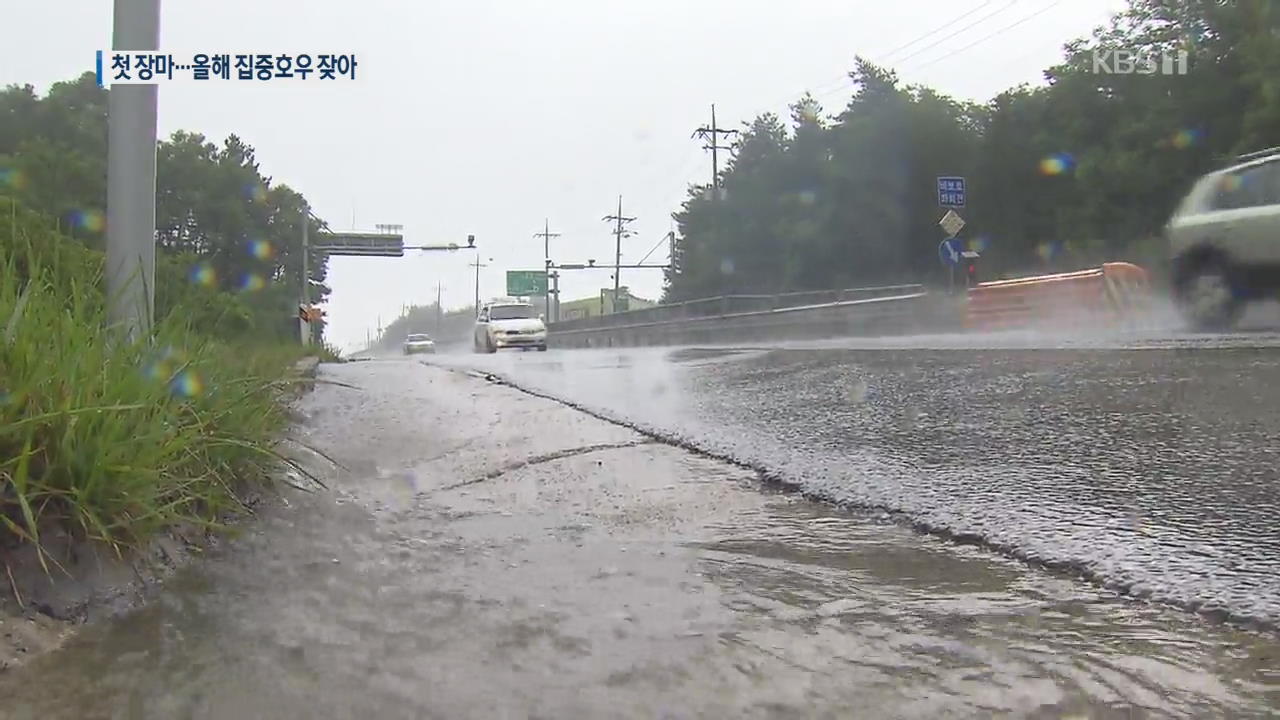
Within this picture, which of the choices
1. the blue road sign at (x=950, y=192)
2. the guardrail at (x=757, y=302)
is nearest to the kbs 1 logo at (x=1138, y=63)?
the guardrail at (x=757, y=302)

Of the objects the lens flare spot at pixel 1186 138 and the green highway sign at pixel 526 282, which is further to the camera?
the green highway sign at pixel 526 282

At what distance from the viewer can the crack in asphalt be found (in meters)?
3.64

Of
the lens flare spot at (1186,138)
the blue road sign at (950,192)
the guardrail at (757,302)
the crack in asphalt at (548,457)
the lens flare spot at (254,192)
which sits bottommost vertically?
the crack in asphalt at (548,457)

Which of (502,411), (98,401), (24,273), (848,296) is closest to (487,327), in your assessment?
(848,296)

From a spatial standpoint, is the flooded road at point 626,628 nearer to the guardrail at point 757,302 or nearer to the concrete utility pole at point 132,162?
the concrete utility pole at point 132,162

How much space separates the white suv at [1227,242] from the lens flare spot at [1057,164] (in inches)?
1092

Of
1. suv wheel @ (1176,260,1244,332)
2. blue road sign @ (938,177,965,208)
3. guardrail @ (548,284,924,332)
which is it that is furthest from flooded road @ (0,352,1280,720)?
guardrail @ (548,284,924,332)

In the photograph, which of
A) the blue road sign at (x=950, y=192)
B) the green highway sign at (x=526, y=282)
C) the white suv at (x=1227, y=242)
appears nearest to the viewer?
the white suv at (x=1227, y=242)

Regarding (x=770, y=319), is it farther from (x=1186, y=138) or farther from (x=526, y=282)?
(x=526, y=282)

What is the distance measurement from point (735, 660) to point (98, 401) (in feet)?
5.37

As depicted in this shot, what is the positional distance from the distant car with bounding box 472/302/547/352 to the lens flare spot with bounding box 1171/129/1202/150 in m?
20.7

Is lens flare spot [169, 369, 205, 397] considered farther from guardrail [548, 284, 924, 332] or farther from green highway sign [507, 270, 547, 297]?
green highway sign [507, 270, 547, 297]

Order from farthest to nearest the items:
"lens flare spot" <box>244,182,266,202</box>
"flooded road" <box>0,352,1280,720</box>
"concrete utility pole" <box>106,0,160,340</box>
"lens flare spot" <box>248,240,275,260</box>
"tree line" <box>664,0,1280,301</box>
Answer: "lens flare spot" <box>244,182,266,202</box>, "lens flare spot" <box>248,240,275,260</box>, "tree line" <box>664,0,1280,301</box>, "concrete utility pole" <box>106,0,160,340</box>, "flooded road" <box>0,352,1280,720</box>

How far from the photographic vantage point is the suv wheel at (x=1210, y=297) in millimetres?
8891
